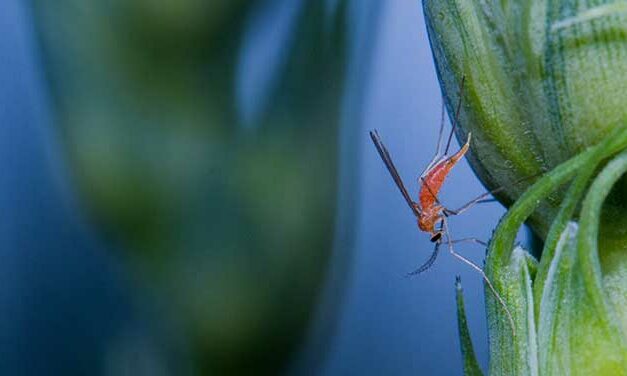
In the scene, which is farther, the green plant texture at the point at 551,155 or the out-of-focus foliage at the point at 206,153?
the out-of-focus foliage at the point at 206,153

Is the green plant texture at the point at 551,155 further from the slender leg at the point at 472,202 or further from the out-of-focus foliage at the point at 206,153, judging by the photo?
the out-of-focus foliage at the point at 206,153

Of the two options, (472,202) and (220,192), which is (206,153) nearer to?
(220,192)

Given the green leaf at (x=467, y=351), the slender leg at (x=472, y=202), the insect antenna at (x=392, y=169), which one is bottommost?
the green leaf at (x=467, y=351)

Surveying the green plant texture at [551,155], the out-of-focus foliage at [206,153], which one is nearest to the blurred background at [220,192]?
the out-of-focus foliage at [206,153]

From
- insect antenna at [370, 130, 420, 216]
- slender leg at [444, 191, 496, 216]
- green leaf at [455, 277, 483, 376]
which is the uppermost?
insect antenna at [370, 130, 420, 216]

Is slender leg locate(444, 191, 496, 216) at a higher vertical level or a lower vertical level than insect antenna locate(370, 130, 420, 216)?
lower

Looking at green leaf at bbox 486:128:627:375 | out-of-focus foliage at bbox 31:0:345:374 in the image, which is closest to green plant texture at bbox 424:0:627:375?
green leaf at bbox 486:128:627:375

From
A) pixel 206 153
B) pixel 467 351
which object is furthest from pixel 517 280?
pixel 206 153

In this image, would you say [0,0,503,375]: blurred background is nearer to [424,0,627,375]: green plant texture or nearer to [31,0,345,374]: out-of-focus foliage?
[31,0,345,374]: out-of-focus foliage
